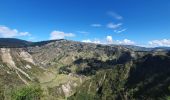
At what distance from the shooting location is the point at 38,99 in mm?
182000

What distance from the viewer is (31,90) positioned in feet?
576

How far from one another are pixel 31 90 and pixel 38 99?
404 inches

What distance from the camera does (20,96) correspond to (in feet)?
566

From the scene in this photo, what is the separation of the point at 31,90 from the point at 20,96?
796cm

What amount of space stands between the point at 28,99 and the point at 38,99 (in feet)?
29.2

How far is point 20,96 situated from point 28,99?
5.83 m

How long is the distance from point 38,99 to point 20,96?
14336 millimetres

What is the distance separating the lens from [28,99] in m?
175
